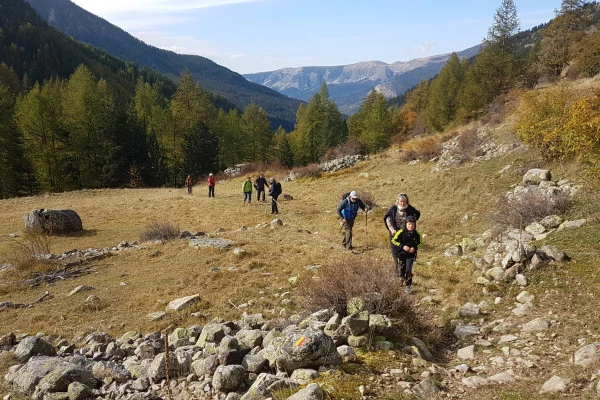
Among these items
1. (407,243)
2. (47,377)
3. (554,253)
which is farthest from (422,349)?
(47,377)

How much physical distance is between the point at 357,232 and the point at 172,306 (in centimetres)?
876

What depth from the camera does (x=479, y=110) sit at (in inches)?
1516

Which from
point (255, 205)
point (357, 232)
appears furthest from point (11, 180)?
point (357, 232)

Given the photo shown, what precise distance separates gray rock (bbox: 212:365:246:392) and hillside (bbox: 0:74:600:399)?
1.88 ft

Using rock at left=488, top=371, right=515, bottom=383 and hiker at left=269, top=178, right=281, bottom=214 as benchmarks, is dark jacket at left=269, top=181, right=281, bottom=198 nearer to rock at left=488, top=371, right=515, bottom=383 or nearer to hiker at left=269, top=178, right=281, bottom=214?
hiker at left=269, top=178, right=281, bottom=214

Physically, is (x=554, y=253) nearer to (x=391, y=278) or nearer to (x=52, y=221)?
(x=391, y=278)

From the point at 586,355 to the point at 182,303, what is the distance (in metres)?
7.48

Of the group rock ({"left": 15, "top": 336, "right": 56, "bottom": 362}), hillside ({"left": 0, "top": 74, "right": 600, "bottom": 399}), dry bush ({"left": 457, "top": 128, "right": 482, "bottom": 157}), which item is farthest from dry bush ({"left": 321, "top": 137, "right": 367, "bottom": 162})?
rock ({"left": 15, "top": 336, "right": 56, "bottom": 362})

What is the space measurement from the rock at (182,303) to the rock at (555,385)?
7038mm

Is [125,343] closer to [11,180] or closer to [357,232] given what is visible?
[357,232]

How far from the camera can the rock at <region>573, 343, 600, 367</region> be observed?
446cm

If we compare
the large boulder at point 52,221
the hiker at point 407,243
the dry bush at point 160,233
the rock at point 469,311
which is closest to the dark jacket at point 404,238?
the hiker at point 407,243

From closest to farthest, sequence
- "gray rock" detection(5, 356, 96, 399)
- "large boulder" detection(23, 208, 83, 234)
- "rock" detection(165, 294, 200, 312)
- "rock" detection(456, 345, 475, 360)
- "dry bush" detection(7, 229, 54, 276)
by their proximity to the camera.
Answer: "gray rock" detection(5, 356, 96, 399) < "rock" detection(456, 345, 475, 360) < "rock" detection(165, 294, 200, 312) < "dry bush" detection(7, 229, 54, 276) < "large boulder" detection(23, 208, 83, 234)

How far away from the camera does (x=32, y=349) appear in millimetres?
6273
